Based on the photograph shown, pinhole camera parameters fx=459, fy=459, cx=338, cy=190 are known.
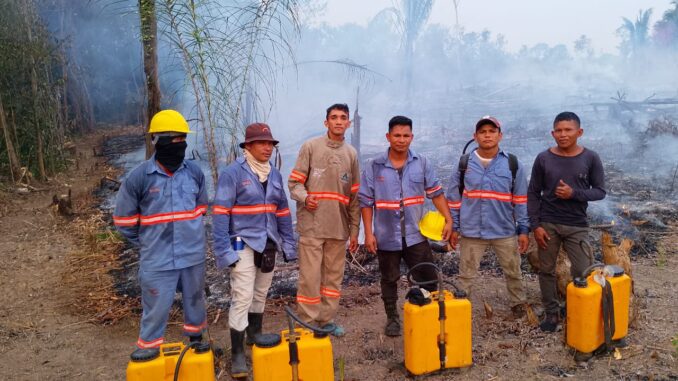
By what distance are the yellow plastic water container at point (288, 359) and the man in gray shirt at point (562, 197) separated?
2244 millimetres

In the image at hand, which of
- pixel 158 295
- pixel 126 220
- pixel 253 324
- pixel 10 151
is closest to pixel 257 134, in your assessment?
pixel 126 220

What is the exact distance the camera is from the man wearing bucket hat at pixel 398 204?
3.84 m

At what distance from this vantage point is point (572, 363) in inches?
135

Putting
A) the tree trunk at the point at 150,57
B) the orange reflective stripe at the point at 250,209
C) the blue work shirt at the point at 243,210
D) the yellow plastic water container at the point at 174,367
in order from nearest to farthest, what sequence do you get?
the yellow plastic water container at the point at 174,367
the blue work shirt at the point at 243,210
the orange reflective stripe at the point at 250,209
the tree trunk at the point at 150,57

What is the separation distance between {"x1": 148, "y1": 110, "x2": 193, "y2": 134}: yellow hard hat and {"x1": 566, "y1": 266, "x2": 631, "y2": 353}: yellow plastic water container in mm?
3043

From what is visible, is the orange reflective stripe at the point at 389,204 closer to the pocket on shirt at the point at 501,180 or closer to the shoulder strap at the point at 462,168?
the shoulder strap at the point at 462,168

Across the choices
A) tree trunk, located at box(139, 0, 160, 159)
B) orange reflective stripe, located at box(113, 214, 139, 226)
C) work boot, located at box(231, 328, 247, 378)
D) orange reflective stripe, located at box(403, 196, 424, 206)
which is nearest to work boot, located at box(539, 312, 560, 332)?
orange reflective stripe, located at box(403, 196, 424, 206)

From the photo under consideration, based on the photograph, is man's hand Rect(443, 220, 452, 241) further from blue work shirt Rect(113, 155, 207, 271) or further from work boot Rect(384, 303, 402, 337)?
blue work shirt Rect(113, 155, 207, 271)

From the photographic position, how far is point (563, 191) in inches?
148

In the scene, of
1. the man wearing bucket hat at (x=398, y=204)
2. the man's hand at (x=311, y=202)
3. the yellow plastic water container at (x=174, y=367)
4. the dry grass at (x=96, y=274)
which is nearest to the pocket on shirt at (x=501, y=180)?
the man wearing bucket hat at (x=398, y=204)

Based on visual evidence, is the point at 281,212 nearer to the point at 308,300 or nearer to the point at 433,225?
the point at 308,300

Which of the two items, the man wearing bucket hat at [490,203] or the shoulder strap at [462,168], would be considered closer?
the man wearing bucket hat at [490,203]

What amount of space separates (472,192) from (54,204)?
30.7ft

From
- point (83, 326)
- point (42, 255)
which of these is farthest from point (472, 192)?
point (42, 255)
